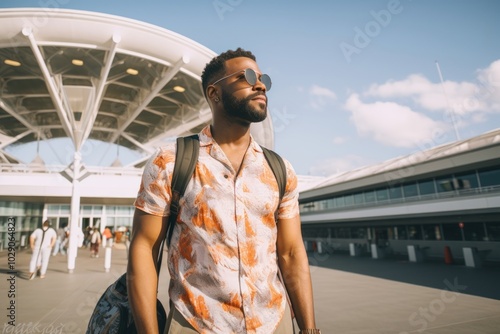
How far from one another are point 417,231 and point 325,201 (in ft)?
30.9

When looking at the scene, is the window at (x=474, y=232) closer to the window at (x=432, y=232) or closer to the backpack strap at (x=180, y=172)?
the window at (x=432, y=232)

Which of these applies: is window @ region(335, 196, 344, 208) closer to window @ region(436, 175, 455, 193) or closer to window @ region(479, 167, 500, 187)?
window @ region(436, 175, 455, 193)

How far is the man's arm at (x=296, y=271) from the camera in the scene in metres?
1.63

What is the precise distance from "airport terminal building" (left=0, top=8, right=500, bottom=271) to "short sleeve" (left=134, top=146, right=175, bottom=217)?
12.5m

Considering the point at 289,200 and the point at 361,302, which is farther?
the point at 361,302

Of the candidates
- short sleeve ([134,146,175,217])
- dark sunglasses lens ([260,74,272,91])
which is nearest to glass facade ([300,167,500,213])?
dark sunglasses lens ([260,74,272,91])

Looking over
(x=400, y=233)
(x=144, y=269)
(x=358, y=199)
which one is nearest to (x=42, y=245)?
(x=144, y=269)

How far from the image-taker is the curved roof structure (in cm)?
1468

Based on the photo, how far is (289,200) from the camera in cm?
177

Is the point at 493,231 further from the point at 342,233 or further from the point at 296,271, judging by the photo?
the point at 296,271

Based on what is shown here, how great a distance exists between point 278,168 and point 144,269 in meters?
0.92

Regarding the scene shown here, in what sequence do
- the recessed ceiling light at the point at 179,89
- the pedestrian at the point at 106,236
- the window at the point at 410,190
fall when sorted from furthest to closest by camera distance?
the pedestrian at the point at 106,236, the recessed ceiling light at the point at 179,89, the window at the point at 410,190

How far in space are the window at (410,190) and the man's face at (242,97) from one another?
2006 cm

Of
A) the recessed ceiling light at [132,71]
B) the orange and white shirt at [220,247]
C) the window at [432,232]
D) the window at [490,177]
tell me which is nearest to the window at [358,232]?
the window at [432,232]
